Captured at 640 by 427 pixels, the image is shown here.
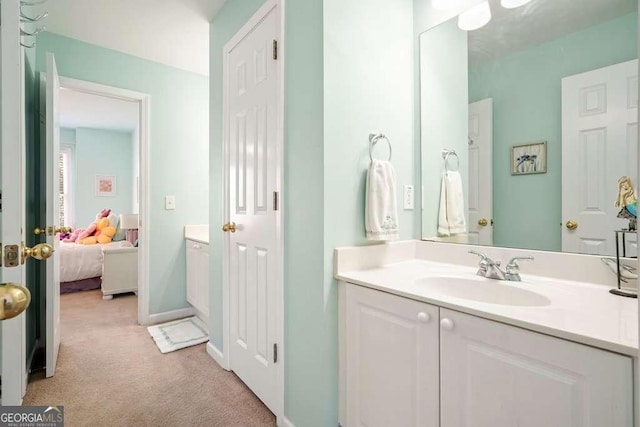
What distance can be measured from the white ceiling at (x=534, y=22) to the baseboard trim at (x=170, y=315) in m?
3.20

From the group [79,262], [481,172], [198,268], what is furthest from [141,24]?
[79,262]

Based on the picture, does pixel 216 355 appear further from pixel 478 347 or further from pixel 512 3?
pixel 512 3

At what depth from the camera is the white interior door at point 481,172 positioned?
147cm

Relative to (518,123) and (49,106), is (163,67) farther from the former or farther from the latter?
(518,123)

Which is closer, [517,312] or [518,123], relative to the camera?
[517,312]

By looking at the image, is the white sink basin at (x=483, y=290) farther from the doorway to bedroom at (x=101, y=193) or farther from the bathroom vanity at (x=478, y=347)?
the doorway to bedroom at (x=101, y=193)

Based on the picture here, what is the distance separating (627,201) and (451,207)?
2.24 ft

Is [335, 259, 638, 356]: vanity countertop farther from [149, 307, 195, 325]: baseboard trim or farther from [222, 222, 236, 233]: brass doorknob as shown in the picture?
[149, 307, 195, 325]: baseboard trim

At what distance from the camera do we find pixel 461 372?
91 centimetres

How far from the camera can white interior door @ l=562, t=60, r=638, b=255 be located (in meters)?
1.07

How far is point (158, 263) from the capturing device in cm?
300

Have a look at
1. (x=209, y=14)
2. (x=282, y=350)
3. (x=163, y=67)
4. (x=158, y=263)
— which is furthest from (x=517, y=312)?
(x=163, y=67)

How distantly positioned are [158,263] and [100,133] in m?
4.81

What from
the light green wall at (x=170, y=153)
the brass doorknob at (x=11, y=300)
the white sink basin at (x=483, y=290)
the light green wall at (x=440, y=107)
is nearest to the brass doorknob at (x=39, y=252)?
the brass doorknob at (x=11, y=300)
